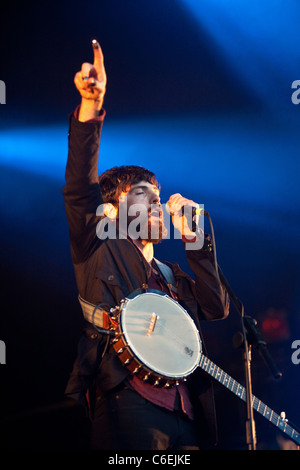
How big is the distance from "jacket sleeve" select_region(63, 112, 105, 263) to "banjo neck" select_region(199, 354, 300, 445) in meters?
0.88

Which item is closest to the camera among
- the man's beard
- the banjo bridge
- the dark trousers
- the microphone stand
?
the microphone stand

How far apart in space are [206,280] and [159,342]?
56cm

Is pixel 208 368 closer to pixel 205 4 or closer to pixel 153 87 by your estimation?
pixel 153 87

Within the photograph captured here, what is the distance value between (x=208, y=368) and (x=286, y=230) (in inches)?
86.6

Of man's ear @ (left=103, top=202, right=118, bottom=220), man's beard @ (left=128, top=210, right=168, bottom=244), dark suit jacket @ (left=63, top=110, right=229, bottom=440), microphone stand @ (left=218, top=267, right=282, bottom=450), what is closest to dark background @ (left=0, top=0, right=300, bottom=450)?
man's ear @ (left=103, top=202, right=118, bottom=220)

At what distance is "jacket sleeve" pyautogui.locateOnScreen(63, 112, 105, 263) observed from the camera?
6.82 feet

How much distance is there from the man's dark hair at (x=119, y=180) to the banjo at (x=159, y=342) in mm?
801

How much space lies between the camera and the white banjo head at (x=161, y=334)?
2.05 metres

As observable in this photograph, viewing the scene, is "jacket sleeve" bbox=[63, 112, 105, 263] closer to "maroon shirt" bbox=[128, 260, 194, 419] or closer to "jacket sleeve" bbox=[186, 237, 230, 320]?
"jacket sleeve" bbox=[186, 237, 230, 320]

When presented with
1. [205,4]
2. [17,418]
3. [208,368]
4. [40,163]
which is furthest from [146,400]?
[205,4]

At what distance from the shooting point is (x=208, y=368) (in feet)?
7.80

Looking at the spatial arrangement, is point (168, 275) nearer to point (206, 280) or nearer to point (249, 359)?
point (206, 280)

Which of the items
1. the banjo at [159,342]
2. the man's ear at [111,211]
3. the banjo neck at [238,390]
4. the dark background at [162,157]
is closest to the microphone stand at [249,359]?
the banjo at [159,342]

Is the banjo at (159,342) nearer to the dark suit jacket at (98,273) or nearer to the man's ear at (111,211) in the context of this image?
the dark suit jacket at (98,273)
